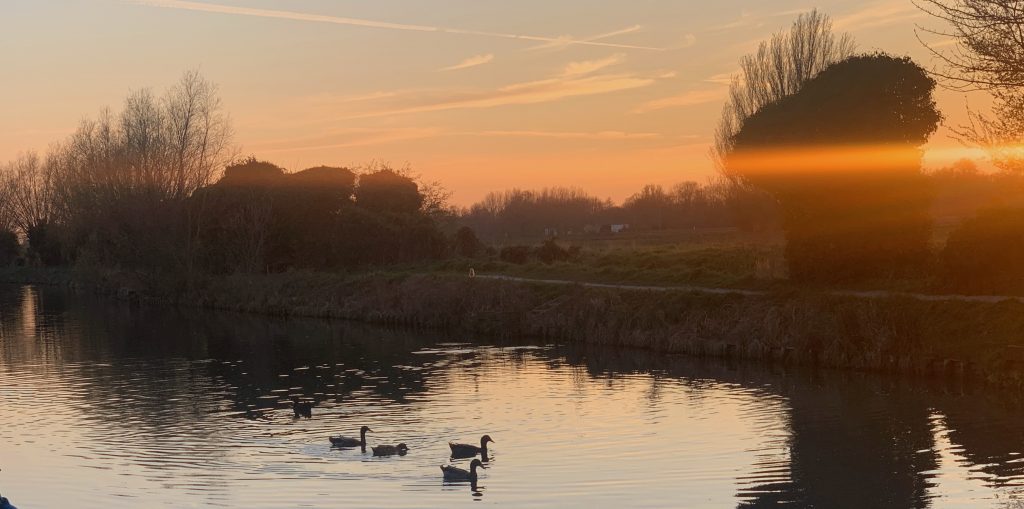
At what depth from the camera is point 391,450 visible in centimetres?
1880

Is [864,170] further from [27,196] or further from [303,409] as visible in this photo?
[27,196]

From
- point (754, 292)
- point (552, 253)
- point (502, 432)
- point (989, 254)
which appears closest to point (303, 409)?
point (502, 432)

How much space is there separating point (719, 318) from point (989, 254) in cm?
798

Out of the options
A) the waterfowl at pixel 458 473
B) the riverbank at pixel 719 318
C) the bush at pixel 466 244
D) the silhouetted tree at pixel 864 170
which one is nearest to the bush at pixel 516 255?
the bush at pixel 466 244

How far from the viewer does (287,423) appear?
22.2m

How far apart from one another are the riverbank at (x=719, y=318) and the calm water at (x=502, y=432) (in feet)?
3.98

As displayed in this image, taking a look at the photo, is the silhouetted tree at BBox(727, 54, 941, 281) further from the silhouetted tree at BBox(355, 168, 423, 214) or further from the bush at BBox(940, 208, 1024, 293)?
the silhouetted tree at BBox(355, 168, 423, 214)

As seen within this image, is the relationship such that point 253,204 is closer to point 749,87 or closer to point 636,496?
point 749,87

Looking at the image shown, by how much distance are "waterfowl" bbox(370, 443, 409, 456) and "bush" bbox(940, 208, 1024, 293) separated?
18077 mm

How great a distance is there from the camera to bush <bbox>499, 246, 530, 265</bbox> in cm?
5756

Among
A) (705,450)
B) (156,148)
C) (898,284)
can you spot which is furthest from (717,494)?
(156,148)

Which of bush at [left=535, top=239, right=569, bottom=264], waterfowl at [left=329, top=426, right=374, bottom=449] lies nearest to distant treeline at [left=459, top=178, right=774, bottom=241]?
bush at [left=535, top=239, right=569, bottom=264]

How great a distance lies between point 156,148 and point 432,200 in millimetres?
17684

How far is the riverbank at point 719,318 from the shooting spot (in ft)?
87.6
